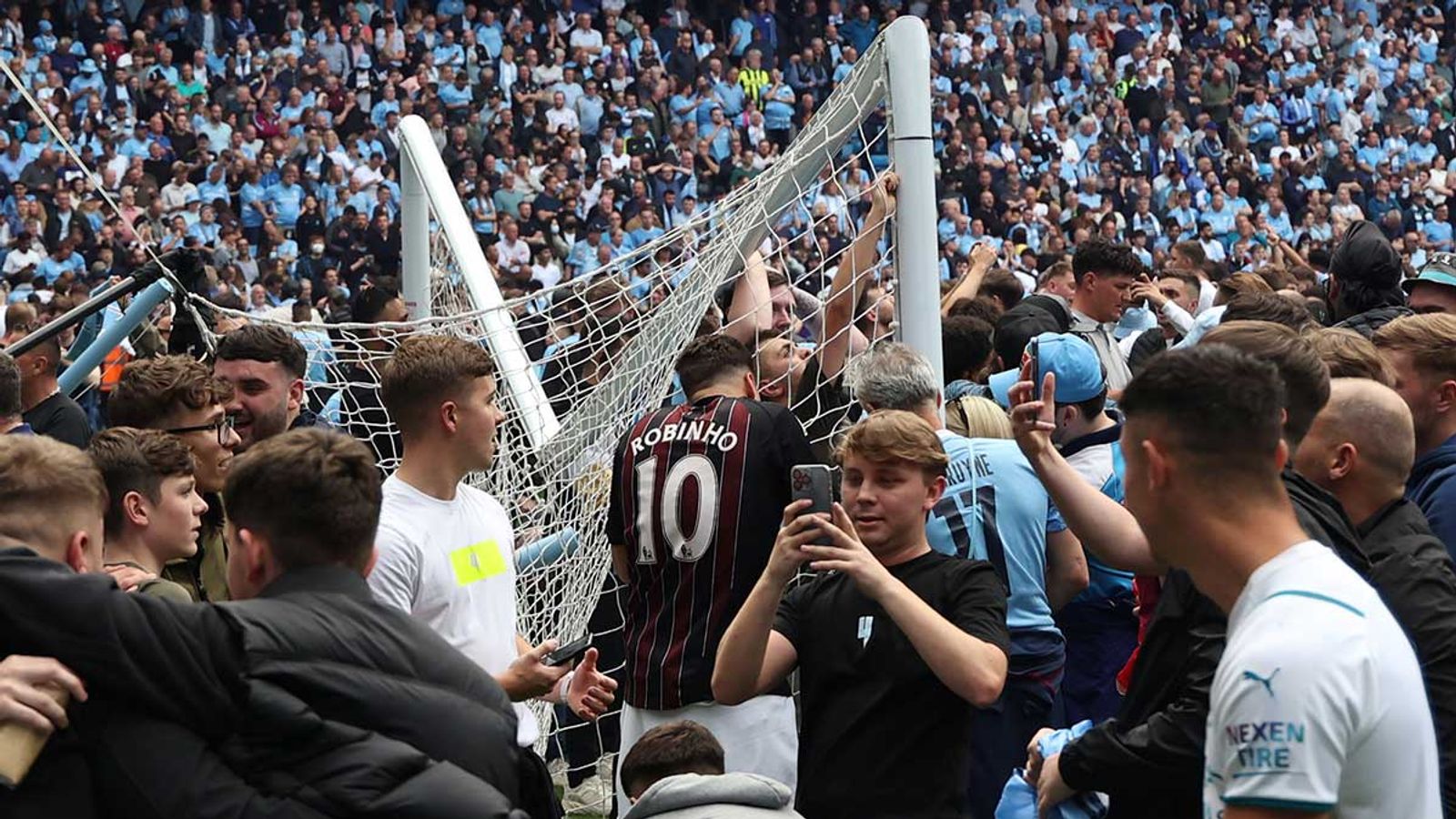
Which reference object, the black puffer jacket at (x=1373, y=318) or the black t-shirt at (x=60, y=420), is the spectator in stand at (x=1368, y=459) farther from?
the black t-shirt at (x=60, y=420)

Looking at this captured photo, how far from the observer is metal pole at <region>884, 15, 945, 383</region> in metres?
5.42

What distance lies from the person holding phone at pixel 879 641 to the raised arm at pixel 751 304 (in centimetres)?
210

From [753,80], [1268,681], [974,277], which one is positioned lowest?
[753,80]

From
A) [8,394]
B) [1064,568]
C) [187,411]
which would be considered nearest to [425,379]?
[187,411]

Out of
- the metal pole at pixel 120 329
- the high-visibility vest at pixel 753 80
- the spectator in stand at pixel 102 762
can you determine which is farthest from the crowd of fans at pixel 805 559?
the high-visibility vest at pixel 753 80

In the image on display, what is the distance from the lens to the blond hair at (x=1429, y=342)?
4312 mm

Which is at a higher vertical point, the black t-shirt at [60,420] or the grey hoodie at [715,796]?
the grey hoodie at [715,796]

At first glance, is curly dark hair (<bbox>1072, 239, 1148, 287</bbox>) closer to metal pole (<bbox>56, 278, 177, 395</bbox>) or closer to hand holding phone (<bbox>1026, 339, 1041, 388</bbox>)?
hand holding phone (<bbox>1026, 339, 1041, 388</bbox>)

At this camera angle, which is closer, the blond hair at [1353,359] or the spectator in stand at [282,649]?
the spectator in stand at [282,649]

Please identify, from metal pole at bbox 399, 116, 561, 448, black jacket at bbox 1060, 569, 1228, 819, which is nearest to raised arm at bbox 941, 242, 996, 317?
metal pole at bbox 399, 116, 561, 448

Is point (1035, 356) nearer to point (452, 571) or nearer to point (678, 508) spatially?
point (678, 508)

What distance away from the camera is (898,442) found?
4027mm

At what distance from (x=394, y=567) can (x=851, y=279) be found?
7.55 feet

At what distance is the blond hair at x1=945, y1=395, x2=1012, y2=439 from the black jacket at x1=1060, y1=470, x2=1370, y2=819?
193 centimetres
